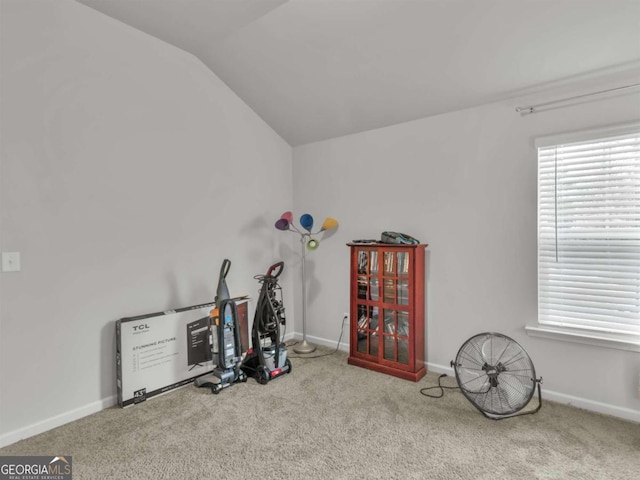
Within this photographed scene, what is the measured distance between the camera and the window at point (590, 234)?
7.30 ft

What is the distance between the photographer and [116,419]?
233cm

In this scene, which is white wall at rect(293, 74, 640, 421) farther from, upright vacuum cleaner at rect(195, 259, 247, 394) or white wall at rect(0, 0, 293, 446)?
white wall at rect(0, 0, 293, 446)

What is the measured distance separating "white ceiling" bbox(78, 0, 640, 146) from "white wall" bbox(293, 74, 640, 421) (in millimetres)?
220

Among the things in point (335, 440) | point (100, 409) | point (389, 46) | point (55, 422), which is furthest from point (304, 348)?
point (389, 46)

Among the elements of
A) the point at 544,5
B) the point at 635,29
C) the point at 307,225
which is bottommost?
the point at 307,225

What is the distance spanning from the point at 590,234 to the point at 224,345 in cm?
279

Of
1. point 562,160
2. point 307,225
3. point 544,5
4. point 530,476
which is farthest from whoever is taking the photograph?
point 307,225

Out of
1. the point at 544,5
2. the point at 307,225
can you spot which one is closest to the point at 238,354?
the point at 307,225

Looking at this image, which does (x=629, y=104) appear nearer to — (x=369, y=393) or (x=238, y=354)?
(x=369, y=393)

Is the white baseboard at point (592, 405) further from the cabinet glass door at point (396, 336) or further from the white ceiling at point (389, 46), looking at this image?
the white ceiling at point (389, 46)

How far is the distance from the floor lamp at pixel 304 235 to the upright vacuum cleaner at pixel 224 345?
2.75ft

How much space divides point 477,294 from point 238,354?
6.64 feet

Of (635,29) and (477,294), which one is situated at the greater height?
(635,29)

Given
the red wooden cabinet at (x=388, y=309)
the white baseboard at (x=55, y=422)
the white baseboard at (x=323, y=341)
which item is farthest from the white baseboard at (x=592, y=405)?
the white baseboard at (x=55, y=422)
